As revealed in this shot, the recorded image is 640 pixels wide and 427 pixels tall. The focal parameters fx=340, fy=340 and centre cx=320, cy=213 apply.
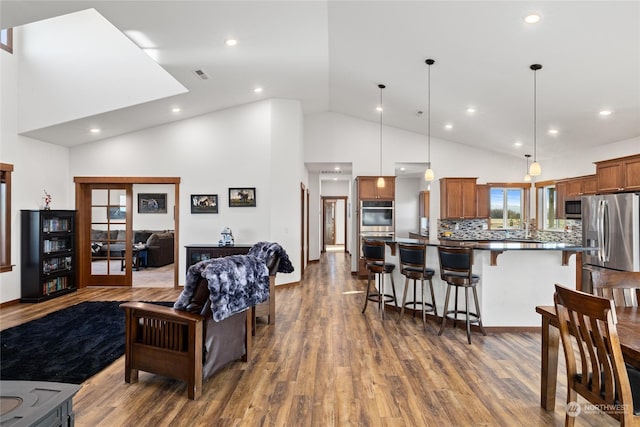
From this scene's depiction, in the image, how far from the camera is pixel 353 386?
9.29 ft

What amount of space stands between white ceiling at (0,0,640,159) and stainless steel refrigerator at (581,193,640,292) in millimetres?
1113

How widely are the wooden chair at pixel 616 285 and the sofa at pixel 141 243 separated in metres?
7.28

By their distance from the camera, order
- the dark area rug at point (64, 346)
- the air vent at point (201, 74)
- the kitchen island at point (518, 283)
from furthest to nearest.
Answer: the air vent at point (201, 74), the kitchen island at point (518, 283), the dark area rug at point (64, 346)

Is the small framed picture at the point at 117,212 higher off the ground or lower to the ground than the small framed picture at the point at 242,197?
lower

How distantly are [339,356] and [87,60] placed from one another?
576 centimetres

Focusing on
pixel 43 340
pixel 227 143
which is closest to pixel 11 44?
pixel 227 143

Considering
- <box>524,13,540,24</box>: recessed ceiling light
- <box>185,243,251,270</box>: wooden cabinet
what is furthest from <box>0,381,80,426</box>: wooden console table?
<box>185,243,251,270</box>: wooden cabinet

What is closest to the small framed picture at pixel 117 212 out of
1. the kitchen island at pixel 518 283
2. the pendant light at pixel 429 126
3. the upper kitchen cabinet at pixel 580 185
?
the pendant light at pixel 429 126

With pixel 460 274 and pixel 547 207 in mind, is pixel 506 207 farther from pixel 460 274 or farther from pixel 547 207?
pixel 460 274

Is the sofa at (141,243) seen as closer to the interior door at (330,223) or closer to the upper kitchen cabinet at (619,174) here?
the interior door at (330,223)

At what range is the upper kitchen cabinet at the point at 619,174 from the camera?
4820mm

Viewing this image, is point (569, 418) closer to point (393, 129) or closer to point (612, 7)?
point (612, 7)

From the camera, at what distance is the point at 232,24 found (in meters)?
3.89

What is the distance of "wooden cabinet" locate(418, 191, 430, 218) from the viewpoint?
930 centimetres
